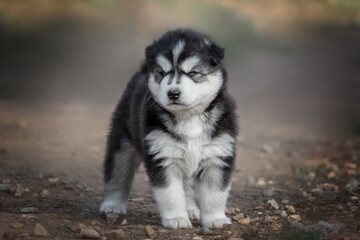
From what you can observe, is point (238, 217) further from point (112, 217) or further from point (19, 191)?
point (19, 191)

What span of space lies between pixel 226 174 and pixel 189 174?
35 cm

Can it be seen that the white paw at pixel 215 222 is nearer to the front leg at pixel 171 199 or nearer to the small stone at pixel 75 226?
the front leg at pixel 171 199

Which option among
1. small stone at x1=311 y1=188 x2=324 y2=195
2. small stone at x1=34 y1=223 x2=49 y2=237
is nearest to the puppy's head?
small stone at x1=34 y1=223 x2=49 y2=237

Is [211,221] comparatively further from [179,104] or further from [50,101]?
[50,101]

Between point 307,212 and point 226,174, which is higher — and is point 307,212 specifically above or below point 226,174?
below

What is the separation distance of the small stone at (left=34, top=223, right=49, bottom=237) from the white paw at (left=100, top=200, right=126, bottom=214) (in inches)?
47.8

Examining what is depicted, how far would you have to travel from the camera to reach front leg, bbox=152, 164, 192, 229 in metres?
4.49

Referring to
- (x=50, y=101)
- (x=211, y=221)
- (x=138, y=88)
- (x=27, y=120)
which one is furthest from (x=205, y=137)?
(x=50, y=101)

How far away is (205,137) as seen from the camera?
4.55 meters

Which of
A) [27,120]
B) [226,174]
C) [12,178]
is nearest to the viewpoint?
[226,174]

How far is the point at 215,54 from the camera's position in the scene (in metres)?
4.61

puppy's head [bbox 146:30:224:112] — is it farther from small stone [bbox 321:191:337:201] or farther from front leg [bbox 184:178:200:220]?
small stone [bbox 321:191:337:201]

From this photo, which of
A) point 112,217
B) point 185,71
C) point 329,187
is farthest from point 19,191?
point 329,187

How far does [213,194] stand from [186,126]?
681 mm
